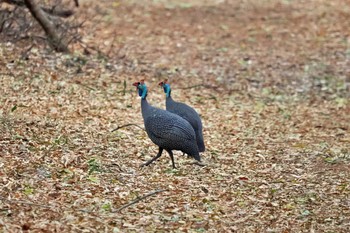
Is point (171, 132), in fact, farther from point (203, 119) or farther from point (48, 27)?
point (48, 27)

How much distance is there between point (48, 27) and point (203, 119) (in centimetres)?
322

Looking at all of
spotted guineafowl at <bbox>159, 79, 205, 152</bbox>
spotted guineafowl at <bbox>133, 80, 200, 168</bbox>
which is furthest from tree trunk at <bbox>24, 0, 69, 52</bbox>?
spotted guineafowl at <bbox>133, 80, 200, 168</bbox>

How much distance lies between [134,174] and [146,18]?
9.69 metres

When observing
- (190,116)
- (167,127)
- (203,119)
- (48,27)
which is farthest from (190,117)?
(48,27)

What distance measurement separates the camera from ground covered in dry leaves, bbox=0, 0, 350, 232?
22.0 feet

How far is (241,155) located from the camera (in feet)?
29.7

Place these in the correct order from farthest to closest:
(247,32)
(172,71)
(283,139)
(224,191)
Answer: (247,32) < (172,71) < (283,139) < (224,191)

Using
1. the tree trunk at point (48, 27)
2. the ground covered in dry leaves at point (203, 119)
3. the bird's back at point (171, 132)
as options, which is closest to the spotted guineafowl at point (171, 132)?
the bird's back at point (171, 132)

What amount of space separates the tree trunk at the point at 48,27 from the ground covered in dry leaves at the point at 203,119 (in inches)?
8.8

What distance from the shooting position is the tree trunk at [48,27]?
39.2ft

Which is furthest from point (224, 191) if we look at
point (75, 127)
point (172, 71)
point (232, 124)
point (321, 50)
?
point (321, 50)

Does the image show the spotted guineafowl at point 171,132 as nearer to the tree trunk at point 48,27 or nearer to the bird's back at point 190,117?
the bird's back at point 190,117

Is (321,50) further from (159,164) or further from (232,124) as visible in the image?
(159,164)

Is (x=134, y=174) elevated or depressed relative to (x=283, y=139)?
elevated
